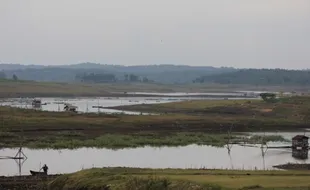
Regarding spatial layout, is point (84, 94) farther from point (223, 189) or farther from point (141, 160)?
point (223, 189)

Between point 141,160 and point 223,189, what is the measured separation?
25.3 m

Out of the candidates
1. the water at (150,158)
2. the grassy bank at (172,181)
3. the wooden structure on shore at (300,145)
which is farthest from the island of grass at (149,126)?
the grassy bank at (172,181)

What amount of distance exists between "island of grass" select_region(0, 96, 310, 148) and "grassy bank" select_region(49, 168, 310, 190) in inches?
994

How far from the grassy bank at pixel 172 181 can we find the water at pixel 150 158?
33.5 feet

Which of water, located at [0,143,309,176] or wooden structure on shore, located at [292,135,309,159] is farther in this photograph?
wooden structure on shore, located at [292,135,309,159]

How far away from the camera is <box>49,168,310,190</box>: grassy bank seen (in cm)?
2719

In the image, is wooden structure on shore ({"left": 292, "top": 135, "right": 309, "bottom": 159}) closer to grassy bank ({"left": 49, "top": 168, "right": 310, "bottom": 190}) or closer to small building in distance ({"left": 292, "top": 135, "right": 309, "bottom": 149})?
small building in distance ({"left": 292, "top": 135, "right": 309, "bottom": 149})

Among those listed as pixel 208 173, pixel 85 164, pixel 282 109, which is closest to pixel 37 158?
pixel 85 164

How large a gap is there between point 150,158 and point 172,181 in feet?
77.9

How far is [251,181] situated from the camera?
28922mm

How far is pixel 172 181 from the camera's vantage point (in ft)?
94.6

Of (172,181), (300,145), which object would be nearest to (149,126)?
(300,145)

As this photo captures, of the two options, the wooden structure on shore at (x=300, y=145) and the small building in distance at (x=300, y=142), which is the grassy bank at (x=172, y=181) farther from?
the small building in distance at (x=300, y=142)

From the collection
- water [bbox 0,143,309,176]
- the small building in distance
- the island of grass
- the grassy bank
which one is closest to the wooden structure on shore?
the small building in distance
